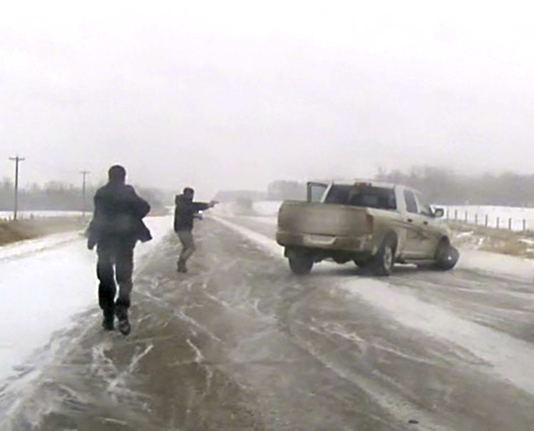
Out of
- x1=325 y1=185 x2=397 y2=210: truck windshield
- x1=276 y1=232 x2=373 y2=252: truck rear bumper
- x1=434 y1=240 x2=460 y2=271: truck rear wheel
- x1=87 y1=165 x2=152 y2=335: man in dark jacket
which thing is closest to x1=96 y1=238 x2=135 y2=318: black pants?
x1=87 y1=165 x2=152 y2=335: man in dark jacket

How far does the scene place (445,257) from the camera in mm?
19297

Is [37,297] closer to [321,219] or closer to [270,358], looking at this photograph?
[270,358]

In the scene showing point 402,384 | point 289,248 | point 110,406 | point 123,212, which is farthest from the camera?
point 289,248

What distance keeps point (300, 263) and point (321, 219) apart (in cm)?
128

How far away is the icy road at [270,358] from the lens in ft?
18.8

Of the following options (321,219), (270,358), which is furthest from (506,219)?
(270,358)

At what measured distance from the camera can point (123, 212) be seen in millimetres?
9242

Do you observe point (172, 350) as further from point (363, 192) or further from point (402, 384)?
point (363, 192)

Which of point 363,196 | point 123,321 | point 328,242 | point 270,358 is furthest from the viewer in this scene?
point 363,196

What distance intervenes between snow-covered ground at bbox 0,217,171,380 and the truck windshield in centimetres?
561

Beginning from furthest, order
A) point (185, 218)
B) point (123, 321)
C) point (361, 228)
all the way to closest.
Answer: point (185, 218)
point (361, 228)
point (123, 321)

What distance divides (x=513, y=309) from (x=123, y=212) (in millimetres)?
6011

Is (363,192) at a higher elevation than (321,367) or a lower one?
higher

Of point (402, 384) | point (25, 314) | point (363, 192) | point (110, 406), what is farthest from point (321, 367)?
point (363, 192)
